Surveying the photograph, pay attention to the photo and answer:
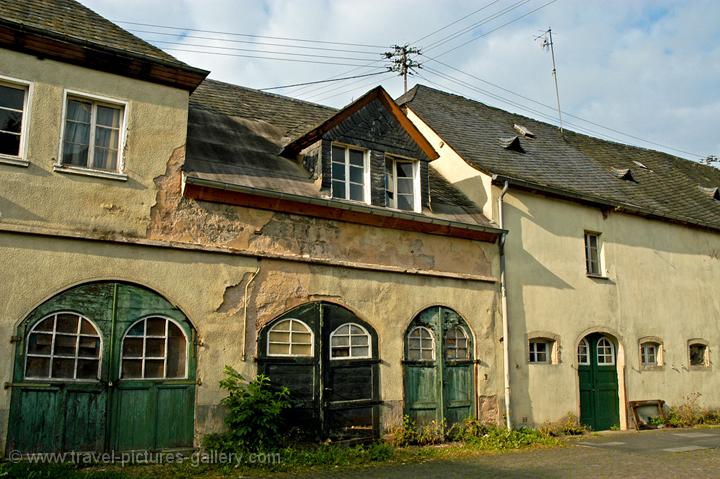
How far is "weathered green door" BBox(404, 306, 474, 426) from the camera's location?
13008mm

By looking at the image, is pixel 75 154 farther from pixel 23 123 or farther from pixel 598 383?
pixel 598 383

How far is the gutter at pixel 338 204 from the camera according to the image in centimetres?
1095

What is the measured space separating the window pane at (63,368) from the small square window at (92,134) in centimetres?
297

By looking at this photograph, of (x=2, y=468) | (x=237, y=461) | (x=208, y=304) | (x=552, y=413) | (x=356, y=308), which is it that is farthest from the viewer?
(x=552, y=413)

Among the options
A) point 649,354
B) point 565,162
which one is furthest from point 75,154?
point 649,354

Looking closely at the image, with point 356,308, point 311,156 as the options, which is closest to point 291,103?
point 311,156

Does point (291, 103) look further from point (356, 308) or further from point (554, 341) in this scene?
point (554, 341)

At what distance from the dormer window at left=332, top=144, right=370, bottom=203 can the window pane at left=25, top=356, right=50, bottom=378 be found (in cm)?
595

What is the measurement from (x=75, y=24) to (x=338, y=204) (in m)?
5.32

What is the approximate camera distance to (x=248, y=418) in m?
10.5

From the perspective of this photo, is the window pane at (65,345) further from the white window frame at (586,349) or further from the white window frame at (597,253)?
the white window frame at (597,253)

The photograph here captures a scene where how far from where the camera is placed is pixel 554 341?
15.6m

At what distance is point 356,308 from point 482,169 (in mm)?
5144

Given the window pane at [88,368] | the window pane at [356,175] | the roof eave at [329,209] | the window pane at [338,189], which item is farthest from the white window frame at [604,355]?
the window pane at [88,368]
